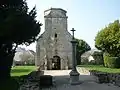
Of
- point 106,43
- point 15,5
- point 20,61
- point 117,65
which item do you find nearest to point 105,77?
point 15,5

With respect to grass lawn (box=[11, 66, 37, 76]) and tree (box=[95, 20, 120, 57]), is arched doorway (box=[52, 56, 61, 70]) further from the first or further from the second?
tree (box=[95, 20, 120, 57])

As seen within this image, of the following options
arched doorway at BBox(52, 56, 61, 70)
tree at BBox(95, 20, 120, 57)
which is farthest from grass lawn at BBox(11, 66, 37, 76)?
tree at BBox(95, 20, 120, 57)

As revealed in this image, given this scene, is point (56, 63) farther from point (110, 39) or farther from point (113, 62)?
point (110, 39)

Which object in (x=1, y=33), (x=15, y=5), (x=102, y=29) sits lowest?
(x=1, y=33)

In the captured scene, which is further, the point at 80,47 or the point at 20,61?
the point at 80,47

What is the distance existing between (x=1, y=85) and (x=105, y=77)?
10.5m

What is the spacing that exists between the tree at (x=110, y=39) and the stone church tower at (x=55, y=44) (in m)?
8.97

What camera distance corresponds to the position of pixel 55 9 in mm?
51031

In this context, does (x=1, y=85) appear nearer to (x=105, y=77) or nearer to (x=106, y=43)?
(x=105, y=77)

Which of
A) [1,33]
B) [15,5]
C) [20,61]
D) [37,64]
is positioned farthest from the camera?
[20,61]

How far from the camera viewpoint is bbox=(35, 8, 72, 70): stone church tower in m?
49.3

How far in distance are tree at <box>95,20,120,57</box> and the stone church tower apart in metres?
8.97

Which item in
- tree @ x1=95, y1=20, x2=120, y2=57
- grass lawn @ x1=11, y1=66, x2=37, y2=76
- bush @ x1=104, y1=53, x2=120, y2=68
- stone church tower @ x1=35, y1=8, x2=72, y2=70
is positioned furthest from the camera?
tree @ x1=95, y1=20, x2=120, y2=57

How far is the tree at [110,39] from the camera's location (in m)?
51.7
